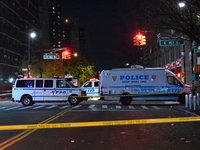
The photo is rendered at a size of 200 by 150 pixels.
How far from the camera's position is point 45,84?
2086 centimetres

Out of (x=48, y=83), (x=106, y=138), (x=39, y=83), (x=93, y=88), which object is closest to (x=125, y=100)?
(x=93, y=88)

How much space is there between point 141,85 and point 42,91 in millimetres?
7931

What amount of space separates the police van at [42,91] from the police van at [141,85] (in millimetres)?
2640

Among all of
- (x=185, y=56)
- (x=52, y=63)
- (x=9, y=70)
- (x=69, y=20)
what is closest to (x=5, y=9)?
(x=9, y=70)

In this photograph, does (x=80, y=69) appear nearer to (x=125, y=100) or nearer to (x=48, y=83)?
(x=48, y=83)

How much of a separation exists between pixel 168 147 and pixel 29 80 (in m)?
15.9

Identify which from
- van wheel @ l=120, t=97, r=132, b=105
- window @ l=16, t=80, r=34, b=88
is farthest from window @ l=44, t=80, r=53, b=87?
van wheel @ l=120, t=97, r=132, b=105

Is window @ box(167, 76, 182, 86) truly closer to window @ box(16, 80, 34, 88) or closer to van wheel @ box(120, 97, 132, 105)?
van wheel @ box(120, 97, 132, 105)

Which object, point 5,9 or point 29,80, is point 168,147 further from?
point 5,9

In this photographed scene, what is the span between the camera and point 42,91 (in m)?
20.7

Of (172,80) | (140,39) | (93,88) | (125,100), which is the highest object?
(140,39)

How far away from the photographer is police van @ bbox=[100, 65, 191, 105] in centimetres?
2075

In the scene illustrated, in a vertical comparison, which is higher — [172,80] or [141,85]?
[172,80]

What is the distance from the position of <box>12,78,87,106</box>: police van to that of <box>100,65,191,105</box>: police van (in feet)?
8.66
